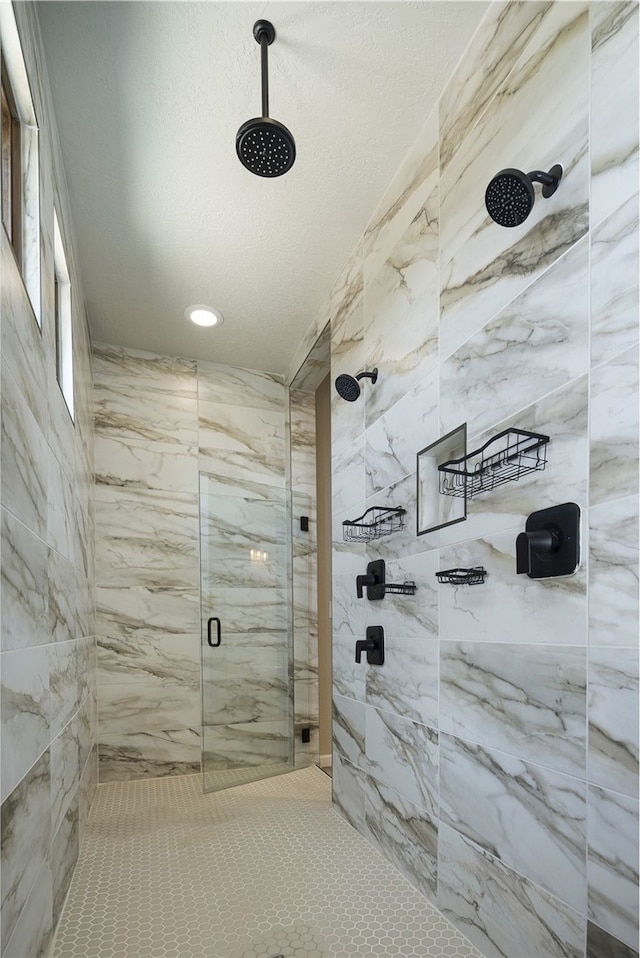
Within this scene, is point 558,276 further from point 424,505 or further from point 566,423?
→ point 424,505

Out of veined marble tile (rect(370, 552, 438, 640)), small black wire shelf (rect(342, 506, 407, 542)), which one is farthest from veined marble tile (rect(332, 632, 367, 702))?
small black wire shelf (rect(342, 506, 407, 542))

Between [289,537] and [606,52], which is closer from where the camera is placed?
[606,52]

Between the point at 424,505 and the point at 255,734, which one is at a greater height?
the point at 424,505

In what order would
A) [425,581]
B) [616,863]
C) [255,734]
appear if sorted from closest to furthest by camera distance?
[616,863] < [425,581] < [255,734]

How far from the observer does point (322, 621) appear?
12.2 feet

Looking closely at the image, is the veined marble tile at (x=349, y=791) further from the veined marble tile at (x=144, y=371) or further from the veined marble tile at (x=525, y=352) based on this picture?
the veined marble tile at (x=144, y=371)

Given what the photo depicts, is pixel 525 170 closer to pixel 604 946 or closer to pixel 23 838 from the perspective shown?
pixel 604 946

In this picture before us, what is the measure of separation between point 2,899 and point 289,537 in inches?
100

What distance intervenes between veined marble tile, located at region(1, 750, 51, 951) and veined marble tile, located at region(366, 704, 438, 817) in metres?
1.09

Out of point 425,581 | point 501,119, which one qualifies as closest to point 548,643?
point 425,581

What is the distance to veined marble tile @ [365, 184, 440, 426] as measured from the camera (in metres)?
1.93

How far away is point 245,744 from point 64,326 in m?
2.31

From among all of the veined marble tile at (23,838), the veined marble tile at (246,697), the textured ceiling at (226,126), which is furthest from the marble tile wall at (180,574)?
the veined marble tile at (23,838)

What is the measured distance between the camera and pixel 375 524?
87.9 inches
